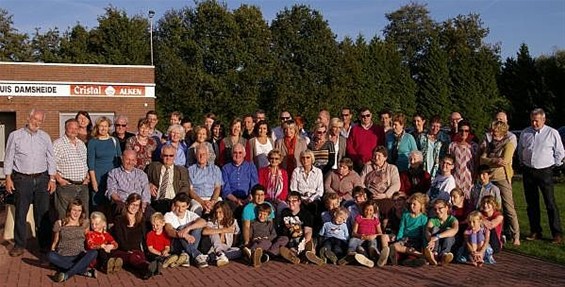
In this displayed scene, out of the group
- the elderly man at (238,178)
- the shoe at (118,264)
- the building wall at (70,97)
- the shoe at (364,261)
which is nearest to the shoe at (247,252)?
the elderly man at (238,178)

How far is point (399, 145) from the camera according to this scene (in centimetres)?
1048

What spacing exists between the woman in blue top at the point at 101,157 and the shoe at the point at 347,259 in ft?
10.4

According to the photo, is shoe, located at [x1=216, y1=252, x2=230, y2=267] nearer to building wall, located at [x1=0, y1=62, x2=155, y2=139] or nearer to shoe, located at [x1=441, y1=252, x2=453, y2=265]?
shoe, located at [x1=441, y1=252, x2=453, y2=265]

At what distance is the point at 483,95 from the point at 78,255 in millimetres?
38849

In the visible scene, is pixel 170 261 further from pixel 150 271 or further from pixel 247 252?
pixel 247 252

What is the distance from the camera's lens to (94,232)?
837 centimetres

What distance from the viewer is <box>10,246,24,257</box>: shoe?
923cm

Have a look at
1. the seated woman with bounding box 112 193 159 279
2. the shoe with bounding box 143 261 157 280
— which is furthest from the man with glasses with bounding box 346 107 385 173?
the shoe with bounding box 143 261 157 280

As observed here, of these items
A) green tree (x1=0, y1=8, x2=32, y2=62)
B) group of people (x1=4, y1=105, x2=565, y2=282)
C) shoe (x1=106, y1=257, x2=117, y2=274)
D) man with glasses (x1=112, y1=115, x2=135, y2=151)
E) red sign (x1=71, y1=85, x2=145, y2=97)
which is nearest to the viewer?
shoe (x1=106, y1=257, x2=117, y2=274)

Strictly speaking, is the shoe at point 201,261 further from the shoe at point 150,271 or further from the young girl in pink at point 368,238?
the young girl in pink at point 368,238

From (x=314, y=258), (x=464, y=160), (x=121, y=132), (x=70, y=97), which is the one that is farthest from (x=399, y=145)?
(x=70, y=97)

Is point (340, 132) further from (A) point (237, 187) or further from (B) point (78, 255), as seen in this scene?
(B) point (78, 255)

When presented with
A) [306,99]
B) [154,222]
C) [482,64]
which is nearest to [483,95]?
[482,64]

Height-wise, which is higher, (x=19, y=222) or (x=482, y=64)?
(x=482, y=64)
